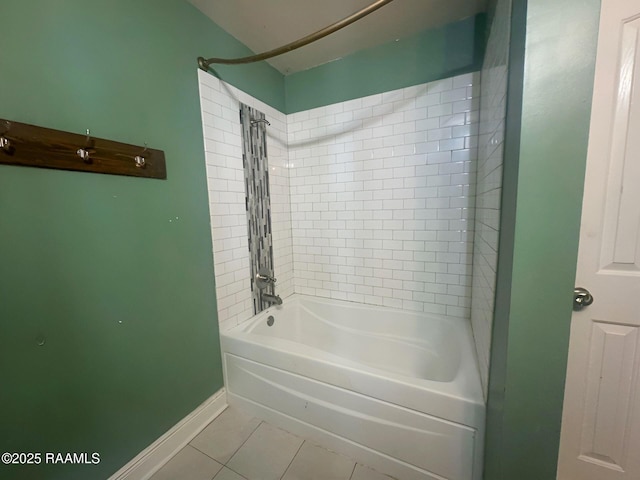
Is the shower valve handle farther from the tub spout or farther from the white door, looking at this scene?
the white door

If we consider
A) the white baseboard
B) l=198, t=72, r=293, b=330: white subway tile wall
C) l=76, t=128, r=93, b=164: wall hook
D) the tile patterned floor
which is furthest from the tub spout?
l=76, t=128, r=93, b=164: wall hook

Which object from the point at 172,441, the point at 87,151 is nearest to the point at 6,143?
the point at 87,151

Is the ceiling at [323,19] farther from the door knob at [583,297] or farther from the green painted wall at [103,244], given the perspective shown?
the door knob at [583,297]

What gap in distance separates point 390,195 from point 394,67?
886mm

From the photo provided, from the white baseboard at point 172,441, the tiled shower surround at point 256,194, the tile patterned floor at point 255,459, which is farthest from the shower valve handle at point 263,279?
the tile patterned floor at point 255,459

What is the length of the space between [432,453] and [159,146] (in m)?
1.93

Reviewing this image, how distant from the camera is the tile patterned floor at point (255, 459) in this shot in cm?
117

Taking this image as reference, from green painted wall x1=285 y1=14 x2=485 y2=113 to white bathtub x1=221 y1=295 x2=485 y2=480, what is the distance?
A: 168 centimetres

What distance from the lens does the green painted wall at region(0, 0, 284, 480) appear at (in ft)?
2.68

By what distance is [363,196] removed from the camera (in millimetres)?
1877

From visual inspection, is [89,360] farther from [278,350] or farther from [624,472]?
[624,472]

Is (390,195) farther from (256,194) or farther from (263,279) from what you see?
(263,279)

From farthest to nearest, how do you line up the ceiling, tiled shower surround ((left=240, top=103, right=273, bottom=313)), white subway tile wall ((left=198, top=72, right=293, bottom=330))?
tiled shower surround ((left=240, top=103, right=273, bottom=313)), white subway tile wall ((left=198, top=72, right=293, bottom=330)), the ceiling

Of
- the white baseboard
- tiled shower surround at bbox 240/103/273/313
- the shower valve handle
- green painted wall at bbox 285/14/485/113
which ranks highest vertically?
green painted wall at bbox 285/14/485/113
